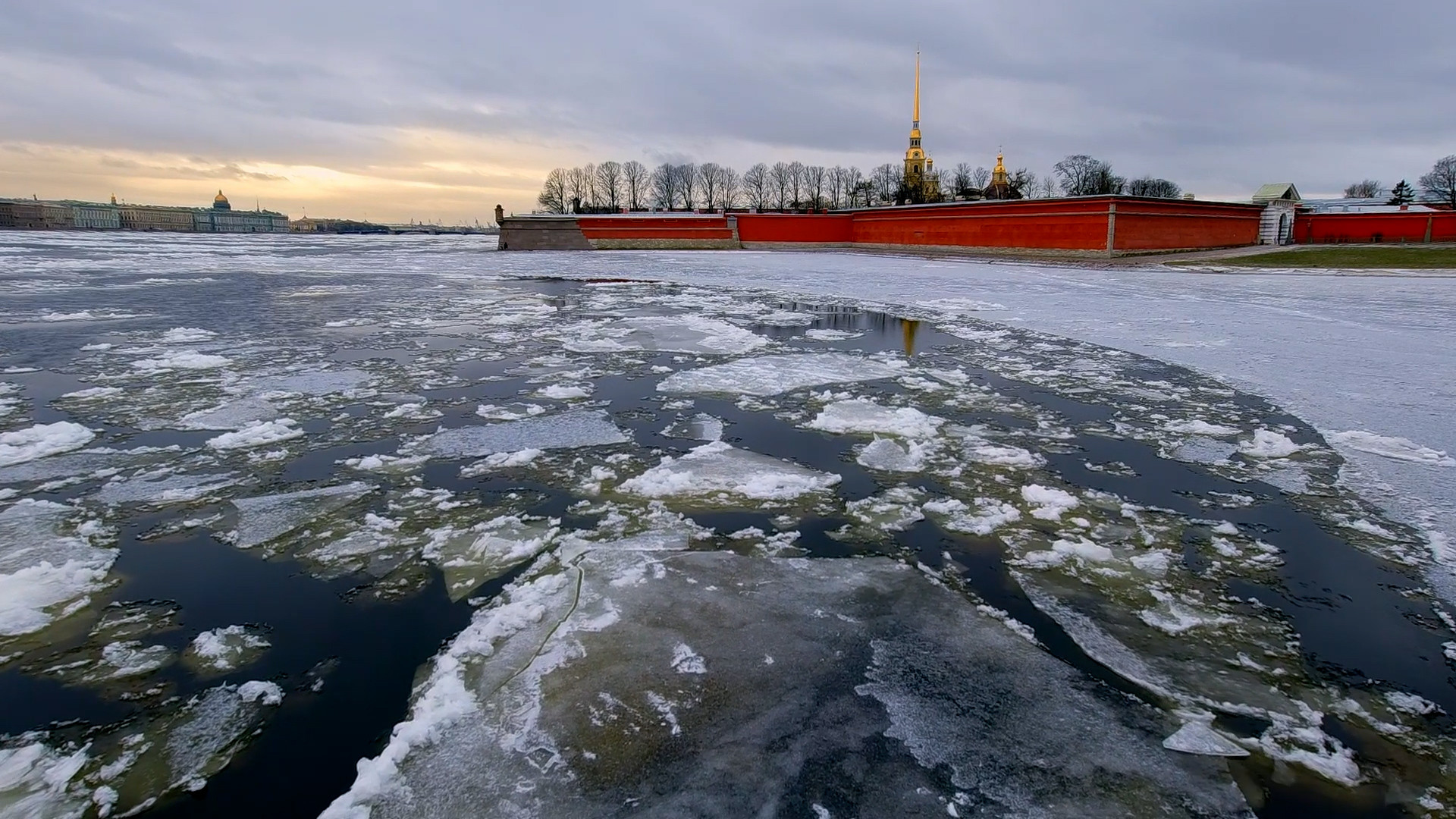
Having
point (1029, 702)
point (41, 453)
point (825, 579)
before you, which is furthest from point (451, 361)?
point (1029, 702)

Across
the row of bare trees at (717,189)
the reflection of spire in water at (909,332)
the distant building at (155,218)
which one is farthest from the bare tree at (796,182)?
the distant building at (155,218)

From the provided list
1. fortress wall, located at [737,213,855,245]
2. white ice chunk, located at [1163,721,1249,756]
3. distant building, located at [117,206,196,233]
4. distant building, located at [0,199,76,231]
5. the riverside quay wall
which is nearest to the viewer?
white ice chunk, located at [1163,721,1249,756]

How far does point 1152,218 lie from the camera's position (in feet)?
114

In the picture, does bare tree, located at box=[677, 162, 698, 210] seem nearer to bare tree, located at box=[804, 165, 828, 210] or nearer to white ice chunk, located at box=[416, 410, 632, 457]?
bare tree, located at box=[804, 165, 828, 210]

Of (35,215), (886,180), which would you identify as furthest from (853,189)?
(35,215)

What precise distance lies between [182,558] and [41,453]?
7.46ft

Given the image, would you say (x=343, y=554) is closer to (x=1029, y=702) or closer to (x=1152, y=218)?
(x=1029, y=702)

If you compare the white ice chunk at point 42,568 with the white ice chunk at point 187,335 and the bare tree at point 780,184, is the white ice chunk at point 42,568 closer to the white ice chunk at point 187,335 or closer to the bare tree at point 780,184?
the white ice chunk at point 187,335

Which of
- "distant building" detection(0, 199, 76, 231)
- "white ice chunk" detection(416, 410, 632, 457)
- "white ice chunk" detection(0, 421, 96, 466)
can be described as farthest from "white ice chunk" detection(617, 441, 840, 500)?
"distant building" detection(0, 199, 76, 231)

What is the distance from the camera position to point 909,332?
10938mm

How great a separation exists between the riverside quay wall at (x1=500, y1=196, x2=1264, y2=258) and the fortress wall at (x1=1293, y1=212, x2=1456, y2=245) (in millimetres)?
5618

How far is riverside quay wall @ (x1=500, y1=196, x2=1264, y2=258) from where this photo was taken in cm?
3406

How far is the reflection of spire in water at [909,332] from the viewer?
927 centimetres

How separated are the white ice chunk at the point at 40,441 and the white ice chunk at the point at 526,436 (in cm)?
223
